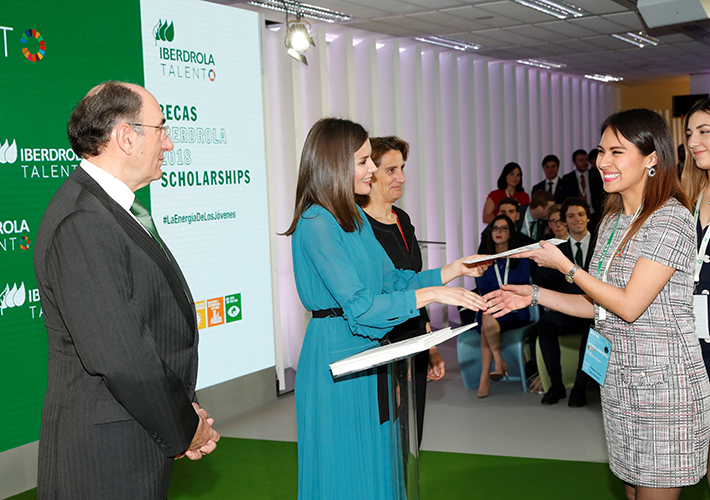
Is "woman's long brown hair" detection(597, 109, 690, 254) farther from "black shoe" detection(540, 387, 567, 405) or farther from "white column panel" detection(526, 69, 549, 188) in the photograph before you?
"white column panel" detection(526, 69, 549, 188)

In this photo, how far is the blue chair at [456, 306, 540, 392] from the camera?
582cm

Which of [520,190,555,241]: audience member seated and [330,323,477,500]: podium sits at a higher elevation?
[520,190,555,241]: audience member seated

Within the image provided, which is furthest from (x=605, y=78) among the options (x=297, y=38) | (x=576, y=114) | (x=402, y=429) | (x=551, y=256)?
(x=402, y=429)

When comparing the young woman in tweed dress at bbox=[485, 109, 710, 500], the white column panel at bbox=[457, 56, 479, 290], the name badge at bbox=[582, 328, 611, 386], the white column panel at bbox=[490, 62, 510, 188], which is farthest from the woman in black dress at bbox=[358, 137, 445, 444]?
the white column panel at bbox=[490, 62, 510, 188]

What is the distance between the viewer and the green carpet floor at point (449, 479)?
149 inches

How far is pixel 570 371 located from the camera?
5.64 metres

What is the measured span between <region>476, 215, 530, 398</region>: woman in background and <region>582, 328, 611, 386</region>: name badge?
3.14 metres

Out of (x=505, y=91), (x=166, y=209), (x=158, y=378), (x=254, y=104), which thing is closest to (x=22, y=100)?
(x=166, y=209)

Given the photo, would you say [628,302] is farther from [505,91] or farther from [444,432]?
[505,91]

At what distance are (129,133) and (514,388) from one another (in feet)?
16.0

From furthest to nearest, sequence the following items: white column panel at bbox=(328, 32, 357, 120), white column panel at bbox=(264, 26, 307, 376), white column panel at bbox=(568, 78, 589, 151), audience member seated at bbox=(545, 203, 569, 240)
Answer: white column panel at bbox=(568, 78, 589, 151) → white column panel at bbox=(328, 32, 357, 120) → white column panel at bbox=(264, 26, 307, 376) → audience member seated at bbox=(545, 203, 569, 240)

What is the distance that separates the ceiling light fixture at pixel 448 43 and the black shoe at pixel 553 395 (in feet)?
15.3

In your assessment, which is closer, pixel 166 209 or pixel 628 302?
pixel 628 302

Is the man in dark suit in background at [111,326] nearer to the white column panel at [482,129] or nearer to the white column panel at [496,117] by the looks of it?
the white column panel at [482,129]
